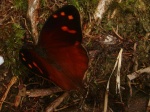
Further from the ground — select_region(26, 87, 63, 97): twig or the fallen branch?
select_region(26, 87, 63, 97): twig

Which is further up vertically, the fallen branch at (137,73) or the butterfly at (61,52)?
the butterfly at (61,52)

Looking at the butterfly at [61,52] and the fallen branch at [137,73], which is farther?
the fallen branch at [137,73]

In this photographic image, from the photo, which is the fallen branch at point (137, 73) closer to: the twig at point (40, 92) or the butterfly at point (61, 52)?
the butterfly at point (61, 52)

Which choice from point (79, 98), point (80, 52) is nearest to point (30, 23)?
point (80, 52)

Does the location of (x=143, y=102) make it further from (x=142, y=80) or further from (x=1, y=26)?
(x=1, y=26)

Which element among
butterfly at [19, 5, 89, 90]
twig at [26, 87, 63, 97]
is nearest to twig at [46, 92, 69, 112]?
twig at [26, 87, 63, 97]

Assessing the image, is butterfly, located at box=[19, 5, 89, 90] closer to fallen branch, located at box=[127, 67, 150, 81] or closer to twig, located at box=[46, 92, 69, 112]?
twig, located at box=[46, 92, 69, 112]

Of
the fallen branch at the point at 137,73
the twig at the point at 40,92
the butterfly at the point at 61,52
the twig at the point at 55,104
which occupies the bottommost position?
the twig at the point at 55,104

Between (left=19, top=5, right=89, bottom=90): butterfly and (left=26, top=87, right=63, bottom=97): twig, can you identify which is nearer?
(left=19, top=5, right=89, bottom=90): butterfly

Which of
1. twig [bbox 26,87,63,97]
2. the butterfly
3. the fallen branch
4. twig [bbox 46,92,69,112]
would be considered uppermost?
the butterfly

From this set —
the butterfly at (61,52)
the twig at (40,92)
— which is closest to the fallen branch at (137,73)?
the butterfly at (61,52)
